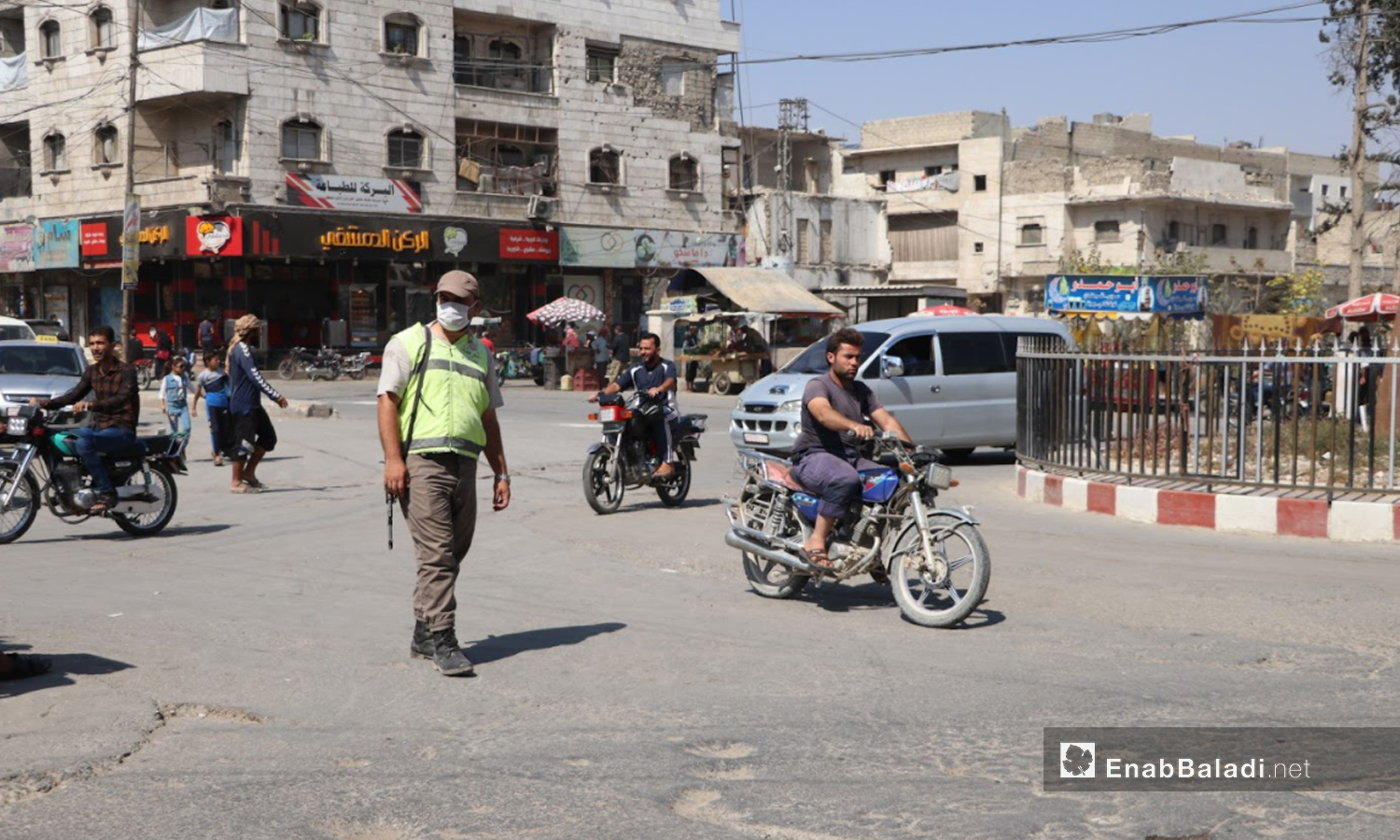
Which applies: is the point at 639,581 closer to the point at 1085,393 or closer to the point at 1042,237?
the point at 1085,393

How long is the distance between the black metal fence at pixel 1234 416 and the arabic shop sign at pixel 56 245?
35.2 m

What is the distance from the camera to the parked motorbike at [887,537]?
746 cm

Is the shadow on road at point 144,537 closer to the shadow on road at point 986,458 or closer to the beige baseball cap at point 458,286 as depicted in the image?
the beige baseball cap at point 458,286

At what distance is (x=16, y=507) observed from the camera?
1120 centimetres

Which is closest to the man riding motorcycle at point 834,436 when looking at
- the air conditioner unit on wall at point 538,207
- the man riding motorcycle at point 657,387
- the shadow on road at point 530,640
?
the shadow on road at point 530,640

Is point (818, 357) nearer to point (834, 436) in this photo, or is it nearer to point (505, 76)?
point (834, 436)

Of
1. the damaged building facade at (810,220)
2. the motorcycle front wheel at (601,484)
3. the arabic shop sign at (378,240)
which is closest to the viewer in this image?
the motorcycle front wheel at (601,484)

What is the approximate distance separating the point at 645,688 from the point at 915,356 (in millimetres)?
11600

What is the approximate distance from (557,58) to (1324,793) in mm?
42954

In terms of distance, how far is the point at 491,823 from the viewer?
4.44 metres

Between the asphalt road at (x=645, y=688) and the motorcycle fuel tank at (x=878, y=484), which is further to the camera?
the motorcycle fuel tank at (x=878, y=484)

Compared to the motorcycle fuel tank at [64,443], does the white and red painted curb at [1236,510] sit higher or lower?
lower

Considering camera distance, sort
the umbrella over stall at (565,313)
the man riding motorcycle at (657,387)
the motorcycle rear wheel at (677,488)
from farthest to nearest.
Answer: the umbrella over stall at (565,313) < the motorcycle rear wheel at (677,488) < the man riding motorcycle at (657,387)

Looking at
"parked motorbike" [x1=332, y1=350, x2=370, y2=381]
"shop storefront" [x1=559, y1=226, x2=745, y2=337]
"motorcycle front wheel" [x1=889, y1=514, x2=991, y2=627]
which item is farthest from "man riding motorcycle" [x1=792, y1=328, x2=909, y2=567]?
"shop storefront" [x1=559, y1=226, x2=745, y2=337]
